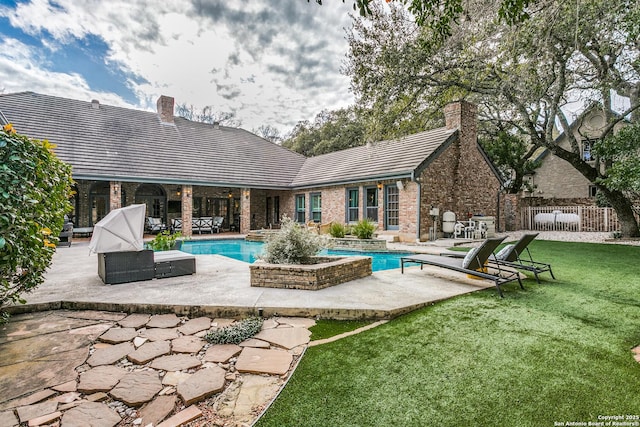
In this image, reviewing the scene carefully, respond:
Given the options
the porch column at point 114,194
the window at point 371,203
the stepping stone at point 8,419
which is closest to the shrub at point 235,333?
the stepping stone at point 8,419

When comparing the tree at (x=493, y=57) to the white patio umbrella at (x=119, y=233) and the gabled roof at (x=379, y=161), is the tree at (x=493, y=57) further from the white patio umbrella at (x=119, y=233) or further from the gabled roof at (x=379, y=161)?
the white patio umbrella at (x=119, y=233)

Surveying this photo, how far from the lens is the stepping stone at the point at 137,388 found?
88.3 inches

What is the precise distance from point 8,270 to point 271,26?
37.8 ft

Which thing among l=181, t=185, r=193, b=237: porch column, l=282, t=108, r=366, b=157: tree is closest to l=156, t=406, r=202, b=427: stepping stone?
l=181, t=185, r=193, b=237: porch column

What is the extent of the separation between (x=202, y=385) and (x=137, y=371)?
0.67 m

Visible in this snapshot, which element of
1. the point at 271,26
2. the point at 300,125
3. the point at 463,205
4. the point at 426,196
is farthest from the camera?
the point at 300,125

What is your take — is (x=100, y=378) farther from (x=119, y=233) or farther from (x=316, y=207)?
(x=316, y=207)

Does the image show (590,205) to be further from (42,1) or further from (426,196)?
(42,1)

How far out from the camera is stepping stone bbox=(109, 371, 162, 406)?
2242mm

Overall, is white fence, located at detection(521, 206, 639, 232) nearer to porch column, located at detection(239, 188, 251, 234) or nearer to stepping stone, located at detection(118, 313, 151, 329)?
porch column, located at detection(239, 188, 251, 234)

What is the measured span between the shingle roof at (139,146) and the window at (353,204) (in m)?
4.90

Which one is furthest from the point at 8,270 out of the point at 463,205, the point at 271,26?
the point at 463,205

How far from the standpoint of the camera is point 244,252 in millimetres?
11312

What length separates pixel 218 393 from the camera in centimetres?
236
